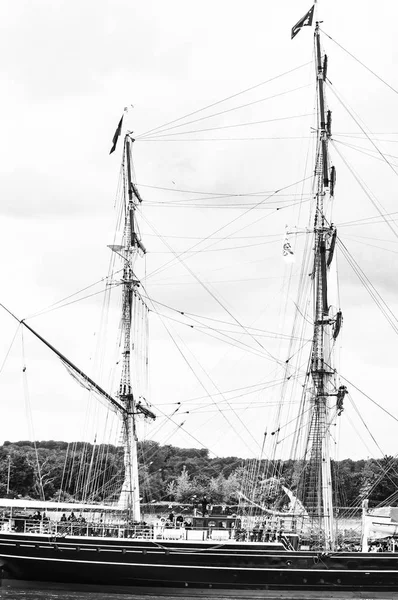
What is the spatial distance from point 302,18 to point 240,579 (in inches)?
1613

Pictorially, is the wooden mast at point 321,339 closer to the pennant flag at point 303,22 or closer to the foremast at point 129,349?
the pennant flag at point 303,22

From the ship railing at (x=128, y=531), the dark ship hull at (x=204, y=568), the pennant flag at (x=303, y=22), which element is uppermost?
the pennant flag at (x=303, y=22)

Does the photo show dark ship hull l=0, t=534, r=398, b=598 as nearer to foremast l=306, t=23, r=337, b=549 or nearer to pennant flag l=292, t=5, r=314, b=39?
foremast l=306, t=23, r=337, b=549

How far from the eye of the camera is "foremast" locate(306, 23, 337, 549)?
84875mm

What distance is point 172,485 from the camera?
5881 inches

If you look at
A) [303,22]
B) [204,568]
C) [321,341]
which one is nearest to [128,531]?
[204,568]

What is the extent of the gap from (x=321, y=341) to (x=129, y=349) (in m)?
16.0

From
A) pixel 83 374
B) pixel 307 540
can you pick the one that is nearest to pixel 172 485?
pixel 83 374

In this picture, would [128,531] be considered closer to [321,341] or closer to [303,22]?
[321,341]

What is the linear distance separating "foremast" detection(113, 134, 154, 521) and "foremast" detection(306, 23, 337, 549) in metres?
13.6

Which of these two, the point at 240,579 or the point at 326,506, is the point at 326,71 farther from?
the point at 240,579

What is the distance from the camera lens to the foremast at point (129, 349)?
295ft

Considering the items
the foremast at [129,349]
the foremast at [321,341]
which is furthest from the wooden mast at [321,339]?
the foremast at [129,349]

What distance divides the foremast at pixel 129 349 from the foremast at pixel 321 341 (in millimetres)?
13594
